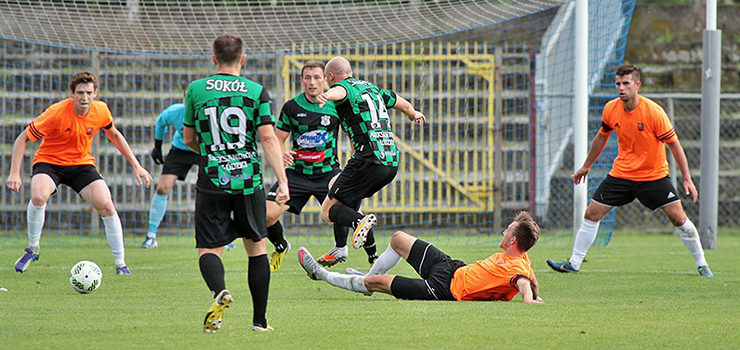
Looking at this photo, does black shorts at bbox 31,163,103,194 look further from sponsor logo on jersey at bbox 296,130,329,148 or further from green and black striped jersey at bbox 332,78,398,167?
green and black striped jersey at bbox 332,78,398,167

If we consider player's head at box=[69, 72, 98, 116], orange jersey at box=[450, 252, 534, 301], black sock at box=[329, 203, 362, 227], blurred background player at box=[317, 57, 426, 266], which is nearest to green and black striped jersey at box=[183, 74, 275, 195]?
orange jersey at box=[450, 252, 534, 301]

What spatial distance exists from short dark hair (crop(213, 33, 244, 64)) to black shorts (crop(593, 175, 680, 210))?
4.76 m

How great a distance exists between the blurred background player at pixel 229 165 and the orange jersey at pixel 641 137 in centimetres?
455

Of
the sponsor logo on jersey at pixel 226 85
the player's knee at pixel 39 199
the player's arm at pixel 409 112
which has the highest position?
the sponsor logo on jersey at pixel 226 85

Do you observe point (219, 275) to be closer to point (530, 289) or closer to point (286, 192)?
point (286, 192)

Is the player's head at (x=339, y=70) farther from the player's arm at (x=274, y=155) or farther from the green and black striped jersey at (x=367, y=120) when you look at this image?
the player's arm at (x=274, y=155)

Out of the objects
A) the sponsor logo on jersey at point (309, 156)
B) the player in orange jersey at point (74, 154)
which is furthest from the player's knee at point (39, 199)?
the sponsor logo on jersey at point (309, 156)

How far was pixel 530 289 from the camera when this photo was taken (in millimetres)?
6273

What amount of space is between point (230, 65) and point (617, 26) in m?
8.60

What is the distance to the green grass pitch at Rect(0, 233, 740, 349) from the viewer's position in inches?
191

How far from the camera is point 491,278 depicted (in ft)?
20.9

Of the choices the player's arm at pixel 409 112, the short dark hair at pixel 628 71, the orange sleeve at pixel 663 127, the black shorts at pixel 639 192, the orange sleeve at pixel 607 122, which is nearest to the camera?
the player's arm at pixel 409 112

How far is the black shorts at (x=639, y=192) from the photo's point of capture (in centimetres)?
855

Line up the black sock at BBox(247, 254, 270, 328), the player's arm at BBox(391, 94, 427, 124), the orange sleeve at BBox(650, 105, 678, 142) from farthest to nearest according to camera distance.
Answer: the orange sleeve at BBox(650, 105, 678, 142)
the player's arm at BBox(391, 94, 427, 124)
the black sock at BBox(247, 254, 270, 328)
